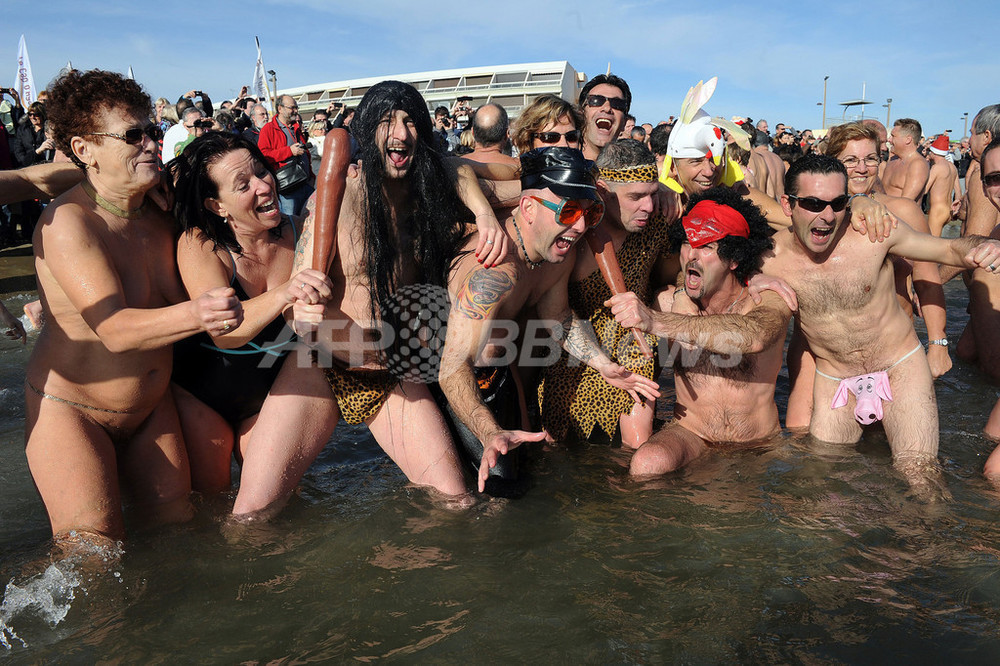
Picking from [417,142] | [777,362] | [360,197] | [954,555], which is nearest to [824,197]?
[777,362]

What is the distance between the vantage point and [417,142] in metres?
3.43

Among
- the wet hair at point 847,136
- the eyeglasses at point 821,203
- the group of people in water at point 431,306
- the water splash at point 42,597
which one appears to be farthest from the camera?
the wet hair at point 847,136

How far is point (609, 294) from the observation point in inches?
177

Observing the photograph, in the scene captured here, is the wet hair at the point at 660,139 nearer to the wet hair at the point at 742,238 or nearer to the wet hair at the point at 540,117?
the wet hair at the point at 540,117

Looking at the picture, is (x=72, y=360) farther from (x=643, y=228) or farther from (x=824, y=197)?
(x=824, y=197)

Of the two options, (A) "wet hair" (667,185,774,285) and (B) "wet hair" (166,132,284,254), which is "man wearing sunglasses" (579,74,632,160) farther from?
(B) "wet hair" (166,132,284,254)

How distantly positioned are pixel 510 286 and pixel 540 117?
1.49m

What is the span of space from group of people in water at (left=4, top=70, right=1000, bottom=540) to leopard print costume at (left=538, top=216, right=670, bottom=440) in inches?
0.6

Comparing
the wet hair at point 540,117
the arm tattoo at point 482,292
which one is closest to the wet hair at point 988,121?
the wet hair at point 540,117

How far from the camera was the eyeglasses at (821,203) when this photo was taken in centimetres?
396

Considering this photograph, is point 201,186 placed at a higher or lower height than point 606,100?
lower

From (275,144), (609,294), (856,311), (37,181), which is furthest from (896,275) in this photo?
(275,144)

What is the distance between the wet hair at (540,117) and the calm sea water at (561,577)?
7.02 ft

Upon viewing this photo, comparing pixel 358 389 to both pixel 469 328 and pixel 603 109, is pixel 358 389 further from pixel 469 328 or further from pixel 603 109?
pixel 603 109
